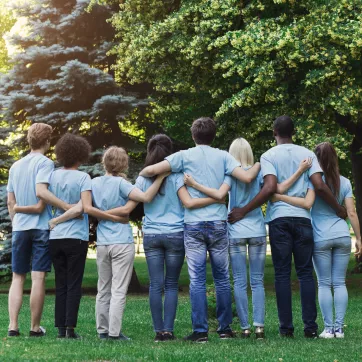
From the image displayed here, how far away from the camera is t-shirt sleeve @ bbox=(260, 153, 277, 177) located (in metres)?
8.38

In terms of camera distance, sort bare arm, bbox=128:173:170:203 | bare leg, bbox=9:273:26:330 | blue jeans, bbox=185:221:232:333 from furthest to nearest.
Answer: bare leg, bbox=9:273:26:330 < bare arm, bbox=128:173:170:203 < blue jeans, bbox=185:221:232:333

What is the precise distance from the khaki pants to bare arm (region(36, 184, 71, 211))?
0.59 meters

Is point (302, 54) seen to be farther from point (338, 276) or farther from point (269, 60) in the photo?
point (338, 276)

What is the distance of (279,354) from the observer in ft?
23.5

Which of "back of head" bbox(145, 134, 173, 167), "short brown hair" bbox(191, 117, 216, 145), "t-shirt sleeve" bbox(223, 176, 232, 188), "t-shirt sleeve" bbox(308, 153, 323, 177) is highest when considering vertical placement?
"short brown hair" bbox(191, 117, 216, 145)

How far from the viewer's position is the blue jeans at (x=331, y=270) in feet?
28.3

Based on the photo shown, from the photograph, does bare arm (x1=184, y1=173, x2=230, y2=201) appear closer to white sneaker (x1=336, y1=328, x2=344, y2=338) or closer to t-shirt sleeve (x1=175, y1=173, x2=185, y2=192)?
t-shirt sleeve (x1=175, y1=173, x2=185, y2=192)

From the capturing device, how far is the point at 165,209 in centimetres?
819

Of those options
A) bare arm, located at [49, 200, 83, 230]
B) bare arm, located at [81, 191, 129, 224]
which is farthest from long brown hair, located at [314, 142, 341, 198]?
bare arm, located at [49, 200, 83, 230]

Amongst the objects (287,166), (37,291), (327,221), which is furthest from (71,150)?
(327,221)

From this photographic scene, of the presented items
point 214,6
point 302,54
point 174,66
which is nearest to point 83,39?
point 174,66

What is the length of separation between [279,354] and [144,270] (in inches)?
1068

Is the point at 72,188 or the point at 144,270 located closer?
the point at 72,188

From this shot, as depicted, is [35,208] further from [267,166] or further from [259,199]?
[267,166]
